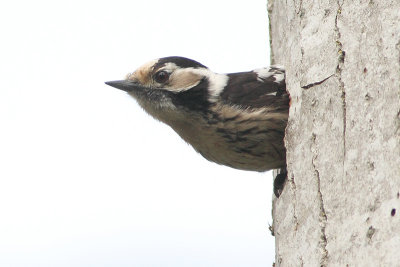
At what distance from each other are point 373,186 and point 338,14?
0.98 meters

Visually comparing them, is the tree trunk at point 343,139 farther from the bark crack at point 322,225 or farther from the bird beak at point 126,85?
the bird beak at point 126,85

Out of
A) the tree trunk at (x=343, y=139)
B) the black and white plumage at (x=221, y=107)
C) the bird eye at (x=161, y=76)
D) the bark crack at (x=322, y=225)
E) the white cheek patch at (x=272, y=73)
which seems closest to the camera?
the tree trunk at (x=343, y=139)

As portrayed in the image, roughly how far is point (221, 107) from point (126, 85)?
74 cm

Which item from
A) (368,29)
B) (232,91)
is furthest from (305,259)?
(232,91)

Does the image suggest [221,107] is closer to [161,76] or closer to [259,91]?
[259,91]

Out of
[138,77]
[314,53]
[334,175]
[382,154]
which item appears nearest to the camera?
[382,154]

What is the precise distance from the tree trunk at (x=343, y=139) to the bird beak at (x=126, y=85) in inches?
47.9

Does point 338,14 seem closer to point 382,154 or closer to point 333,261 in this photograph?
point 382,154

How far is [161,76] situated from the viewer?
Result: 450cm

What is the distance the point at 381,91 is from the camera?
8.79 feet

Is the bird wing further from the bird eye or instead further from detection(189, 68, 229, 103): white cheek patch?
the bird eye

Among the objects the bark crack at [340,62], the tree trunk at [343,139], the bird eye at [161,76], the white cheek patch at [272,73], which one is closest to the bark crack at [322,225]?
the tree trunk at [343,139]

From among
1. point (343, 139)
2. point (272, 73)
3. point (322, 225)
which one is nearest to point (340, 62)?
point (343, 139)

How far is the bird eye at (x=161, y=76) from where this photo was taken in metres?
4.48
